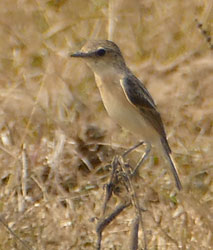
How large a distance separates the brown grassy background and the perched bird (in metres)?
0.55

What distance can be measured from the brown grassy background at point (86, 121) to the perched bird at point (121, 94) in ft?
1.80

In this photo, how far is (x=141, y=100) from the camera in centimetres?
611

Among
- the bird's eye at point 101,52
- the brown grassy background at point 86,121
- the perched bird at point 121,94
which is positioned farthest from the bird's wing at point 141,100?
the brown grassy background at point 86,121

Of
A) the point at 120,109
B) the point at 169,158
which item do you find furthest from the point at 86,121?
the point at 120,109

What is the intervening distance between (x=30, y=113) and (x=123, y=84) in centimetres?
193

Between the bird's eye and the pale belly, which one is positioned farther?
the bird's eye

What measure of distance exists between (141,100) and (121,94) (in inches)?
7.5

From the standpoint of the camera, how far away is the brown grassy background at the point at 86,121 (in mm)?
6207

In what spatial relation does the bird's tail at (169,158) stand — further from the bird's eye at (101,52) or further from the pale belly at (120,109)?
the bird's eye at (101,52)

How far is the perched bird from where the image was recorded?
598 cm

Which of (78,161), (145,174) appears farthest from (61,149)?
(145,174)

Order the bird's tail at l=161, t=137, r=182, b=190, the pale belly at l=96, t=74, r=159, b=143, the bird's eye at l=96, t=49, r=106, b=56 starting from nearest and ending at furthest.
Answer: the pale belly at l=96, t=74, r=159, b=143
the bird's eye at l=96, t=49, r=106, b=56
the bird's tail at l=161, t=137, r=182, b=190

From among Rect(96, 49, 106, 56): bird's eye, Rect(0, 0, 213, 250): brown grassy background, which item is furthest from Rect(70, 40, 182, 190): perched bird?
Rect(0, 0, 213, 250): brown grassy background

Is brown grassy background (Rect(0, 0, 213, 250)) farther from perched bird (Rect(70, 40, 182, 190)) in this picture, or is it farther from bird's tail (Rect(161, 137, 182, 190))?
perched bird (Rect(70, 40, 182, 190))
